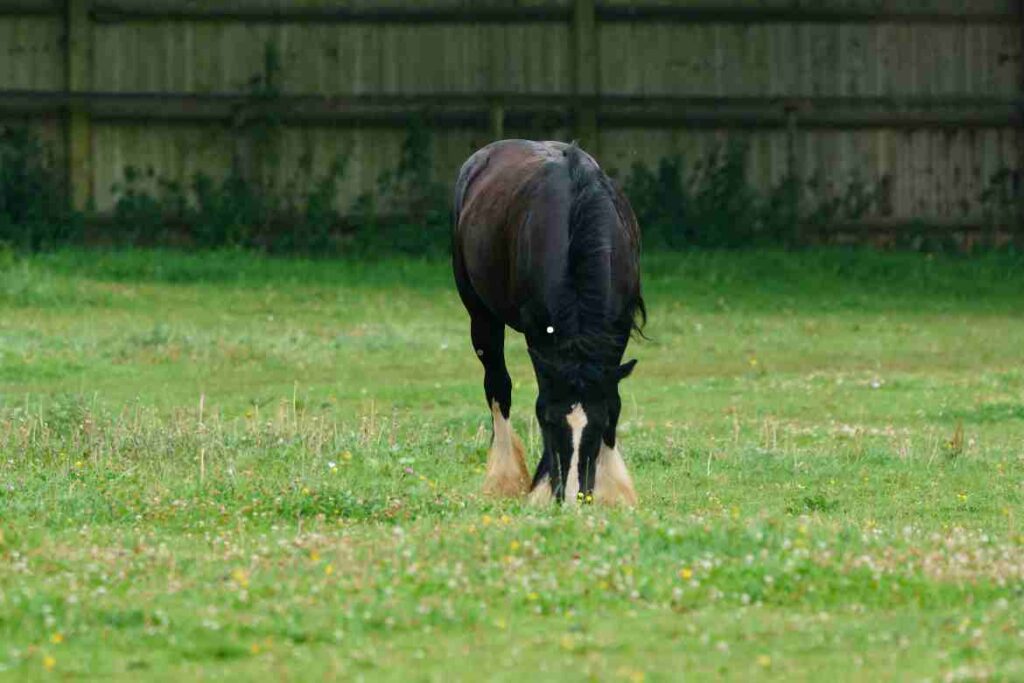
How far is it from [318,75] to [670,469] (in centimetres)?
1397

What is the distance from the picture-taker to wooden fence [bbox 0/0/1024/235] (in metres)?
25.8

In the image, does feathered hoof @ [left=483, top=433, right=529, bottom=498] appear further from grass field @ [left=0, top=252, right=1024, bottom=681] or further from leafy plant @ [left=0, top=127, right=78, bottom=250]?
leafy plant @ [left=0, top=127, right=78, bottom=250]

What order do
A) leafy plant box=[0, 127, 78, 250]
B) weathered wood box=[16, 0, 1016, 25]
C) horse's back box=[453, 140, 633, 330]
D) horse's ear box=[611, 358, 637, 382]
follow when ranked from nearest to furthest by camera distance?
horse's ear box=[611, 358, 637, 382], horse's back box=[453, 140, 633, 330], leafy plant box=[0, 127, 78, 250], weathered wood box=[16, 0, 1016, 25]

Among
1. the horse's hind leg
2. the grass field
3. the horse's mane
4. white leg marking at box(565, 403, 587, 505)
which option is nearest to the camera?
the grass field

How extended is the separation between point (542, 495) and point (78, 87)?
16.1 meters

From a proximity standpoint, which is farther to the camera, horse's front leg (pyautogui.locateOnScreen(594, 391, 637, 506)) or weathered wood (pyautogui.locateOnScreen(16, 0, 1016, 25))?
weathered wood (pyautogui.locateOnScreen(16, 0, 1016, 25))

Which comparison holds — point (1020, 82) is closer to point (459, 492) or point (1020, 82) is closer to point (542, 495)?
point (459, 492)

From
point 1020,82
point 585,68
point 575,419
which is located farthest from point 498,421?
point 1020,82

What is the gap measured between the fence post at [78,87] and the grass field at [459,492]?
1.62 metres

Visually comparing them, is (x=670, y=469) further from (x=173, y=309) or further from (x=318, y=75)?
(x=318, y=75)

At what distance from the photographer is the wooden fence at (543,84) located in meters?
25.8

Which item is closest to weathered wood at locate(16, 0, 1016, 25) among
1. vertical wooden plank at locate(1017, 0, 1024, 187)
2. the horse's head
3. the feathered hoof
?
vertical wooden plank at locate(1017, 0, 1024, 187)

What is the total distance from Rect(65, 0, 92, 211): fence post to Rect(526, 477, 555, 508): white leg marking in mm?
15794

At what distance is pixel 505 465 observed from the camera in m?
12.8
